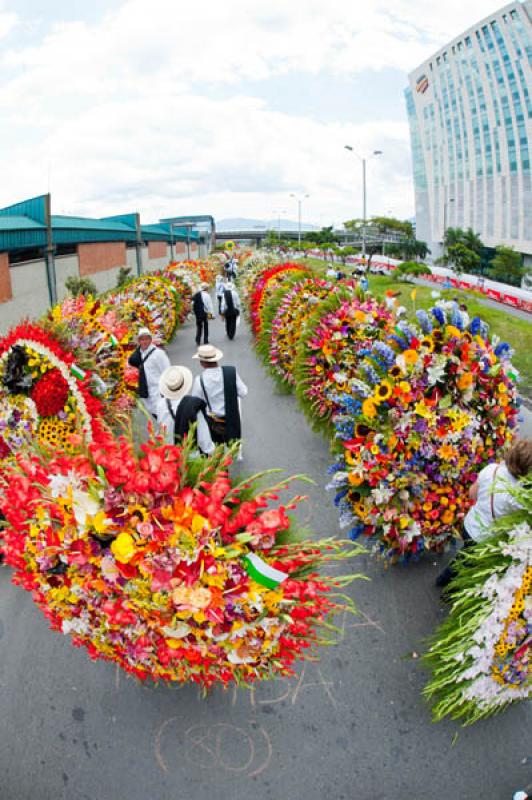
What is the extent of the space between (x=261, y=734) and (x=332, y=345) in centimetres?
424

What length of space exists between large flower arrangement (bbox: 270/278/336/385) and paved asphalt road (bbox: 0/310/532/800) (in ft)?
17.9

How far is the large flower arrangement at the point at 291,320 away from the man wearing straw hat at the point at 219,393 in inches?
122

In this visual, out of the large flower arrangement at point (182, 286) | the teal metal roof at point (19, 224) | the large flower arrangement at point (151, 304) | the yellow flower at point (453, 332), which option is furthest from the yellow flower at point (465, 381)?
the teal metal roof at point (19, 224)

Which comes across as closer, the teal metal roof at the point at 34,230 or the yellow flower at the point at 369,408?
the yellow flower at the point at 369,408

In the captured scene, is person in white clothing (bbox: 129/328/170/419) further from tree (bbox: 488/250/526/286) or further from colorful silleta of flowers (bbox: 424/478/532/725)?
tree (bbox: 488/250/526/286)

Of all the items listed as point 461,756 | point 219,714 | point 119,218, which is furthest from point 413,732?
point 119,218

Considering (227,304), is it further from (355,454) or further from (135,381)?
(355,454)

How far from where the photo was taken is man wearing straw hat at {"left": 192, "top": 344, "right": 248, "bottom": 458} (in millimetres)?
5465

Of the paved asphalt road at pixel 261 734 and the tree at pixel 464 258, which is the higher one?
the tree at pixel 464 258

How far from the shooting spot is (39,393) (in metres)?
4.60

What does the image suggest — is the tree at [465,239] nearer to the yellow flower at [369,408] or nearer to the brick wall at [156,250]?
the brick wall at [156,250]

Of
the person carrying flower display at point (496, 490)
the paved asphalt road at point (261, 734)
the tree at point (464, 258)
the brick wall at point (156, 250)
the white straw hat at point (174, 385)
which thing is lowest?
the paved asphalt road at point (261, 734)

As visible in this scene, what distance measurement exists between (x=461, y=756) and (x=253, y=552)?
5.67 feet

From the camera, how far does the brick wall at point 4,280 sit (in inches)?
564
